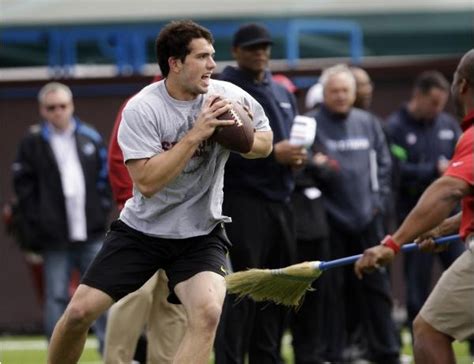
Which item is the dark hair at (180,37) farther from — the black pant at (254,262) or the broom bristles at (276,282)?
the black pant at (254,262)

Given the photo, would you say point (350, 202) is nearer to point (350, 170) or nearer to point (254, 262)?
point (350, 170)

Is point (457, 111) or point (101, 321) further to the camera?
point (101, 321)

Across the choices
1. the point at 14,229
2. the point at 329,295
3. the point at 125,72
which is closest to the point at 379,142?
the point at 329,295

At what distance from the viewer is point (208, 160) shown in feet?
28.9

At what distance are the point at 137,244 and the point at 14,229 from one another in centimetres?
540

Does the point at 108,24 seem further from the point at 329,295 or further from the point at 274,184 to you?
the point at 274,184

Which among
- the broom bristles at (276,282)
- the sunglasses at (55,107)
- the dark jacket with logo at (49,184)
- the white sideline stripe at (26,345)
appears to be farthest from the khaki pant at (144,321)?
the white sideline stripe at (26,345)

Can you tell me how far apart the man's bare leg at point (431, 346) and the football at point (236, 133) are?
4.51 feet

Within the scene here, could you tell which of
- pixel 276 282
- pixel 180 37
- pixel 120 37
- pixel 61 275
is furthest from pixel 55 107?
pixel 120 37

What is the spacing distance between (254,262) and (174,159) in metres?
2.07

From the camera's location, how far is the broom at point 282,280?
9094 mm

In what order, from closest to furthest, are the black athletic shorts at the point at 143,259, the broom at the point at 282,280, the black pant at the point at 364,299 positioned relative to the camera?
the black athletic shorts at the point at 143,259 → the broom at the point at 282,280 → the black pant at the point at 364,299

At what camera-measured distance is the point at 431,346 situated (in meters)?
8.58

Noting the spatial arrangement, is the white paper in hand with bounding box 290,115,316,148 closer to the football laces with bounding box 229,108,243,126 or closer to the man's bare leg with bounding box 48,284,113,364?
the football laces with bounding box 229,108,243,126
